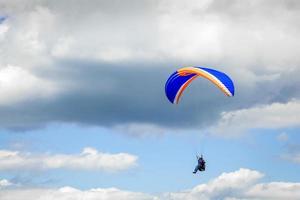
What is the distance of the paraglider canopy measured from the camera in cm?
8888

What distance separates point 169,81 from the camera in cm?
9569

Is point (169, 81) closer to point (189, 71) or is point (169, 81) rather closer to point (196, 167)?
point (189, 71)

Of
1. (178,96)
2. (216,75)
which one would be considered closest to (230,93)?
(216,75)

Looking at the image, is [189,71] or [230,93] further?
[189,71]

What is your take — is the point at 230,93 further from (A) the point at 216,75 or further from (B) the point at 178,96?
(B) the point at 178,96

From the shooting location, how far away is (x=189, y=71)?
307 ft

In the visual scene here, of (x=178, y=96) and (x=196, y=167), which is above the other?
(x=178, y=96)

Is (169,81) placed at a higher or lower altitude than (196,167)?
higher

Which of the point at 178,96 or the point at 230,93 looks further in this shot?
the point at 178,96

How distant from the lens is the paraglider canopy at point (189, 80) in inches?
3499

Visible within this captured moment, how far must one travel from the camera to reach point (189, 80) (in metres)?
97.1

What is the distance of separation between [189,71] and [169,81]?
3.43 m

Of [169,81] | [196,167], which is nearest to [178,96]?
[169,81]

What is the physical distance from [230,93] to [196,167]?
1209cm
